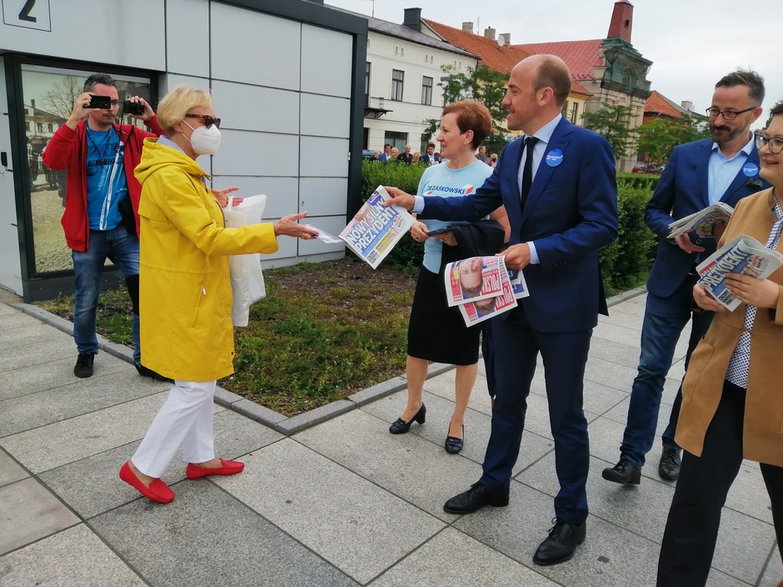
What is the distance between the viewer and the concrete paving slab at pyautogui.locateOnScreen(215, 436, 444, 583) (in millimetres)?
2889

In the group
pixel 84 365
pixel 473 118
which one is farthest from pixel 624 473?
pixel 84 365

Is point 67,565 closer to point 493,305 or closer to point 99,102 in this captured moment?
point 493,305

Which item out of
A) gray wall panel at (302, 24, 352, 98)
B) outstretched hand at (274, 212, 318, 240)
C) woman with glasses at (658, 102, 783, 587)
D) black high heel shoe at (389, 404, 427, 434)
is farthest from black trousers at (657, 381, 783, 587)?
gray wall panel at (302, 24, 352, 98)

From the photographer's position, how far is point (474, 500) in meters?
3.26

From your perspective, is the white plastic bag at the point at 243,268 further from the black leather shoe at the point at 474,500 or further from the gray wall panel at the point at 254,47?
the gray wall panel at the point at 254,47

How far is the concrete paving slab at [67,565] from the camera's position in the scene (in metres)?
2.58

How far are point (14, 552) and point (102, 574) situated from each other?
1.53 feet

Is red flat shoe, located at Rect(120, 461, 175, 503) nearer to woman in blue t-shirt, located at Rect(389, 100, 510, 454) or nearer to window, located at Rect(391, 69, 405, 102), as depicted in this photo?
woman in blue t-shirt, located at Rect(389, 100, 510, 454)

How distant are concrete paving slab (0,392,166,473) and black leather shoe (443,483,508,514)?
2.08 metres

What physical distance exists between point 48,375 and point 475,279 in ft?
12.5

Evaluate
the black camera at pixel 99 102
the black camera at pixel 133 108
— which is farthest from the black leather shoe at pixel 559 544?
the black camera at pixel 99 102

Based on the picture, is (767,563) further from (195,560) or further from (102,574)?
(102,574)

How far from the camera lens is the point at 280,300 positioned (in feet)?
23.8

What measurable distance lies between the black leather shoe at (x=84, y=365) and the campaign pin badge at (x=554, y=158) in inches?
157
